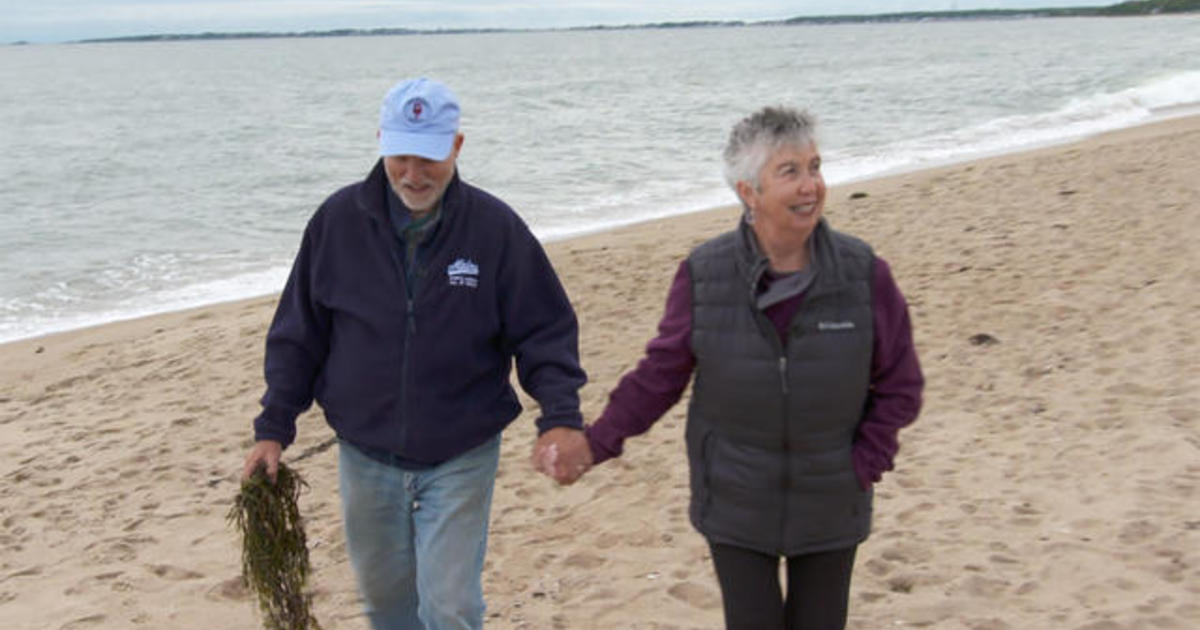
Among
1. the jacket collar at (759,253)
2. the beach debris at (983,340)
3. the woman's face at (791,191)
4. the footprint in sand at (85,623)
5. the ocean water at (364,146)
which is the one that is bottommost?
Answer: the ocean water at (364,146)

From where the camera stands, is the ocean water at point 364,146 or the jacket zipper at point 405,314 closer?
the jacket zipper at point 405,314

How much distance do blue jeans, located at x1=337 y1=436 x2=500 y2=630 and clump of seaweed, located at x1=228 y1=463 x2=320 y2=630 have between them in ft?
0.77

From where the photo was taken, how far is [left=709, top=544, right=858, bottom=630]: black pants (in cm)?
272

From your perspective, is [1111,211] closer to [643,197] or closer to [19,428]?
[19,428]

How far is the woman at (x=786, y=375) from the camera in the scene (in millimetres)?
2572

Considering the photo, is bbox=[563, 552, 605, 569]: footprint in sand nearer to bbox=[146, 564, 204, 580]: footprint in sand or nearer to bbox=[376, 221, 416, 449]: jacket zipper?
bbox=[146, 564, 204, 580]: footprint in sand

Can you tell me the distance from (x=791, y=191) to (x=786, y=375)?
→ 1.32ft

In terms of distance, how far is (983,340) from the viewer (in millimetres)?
7355

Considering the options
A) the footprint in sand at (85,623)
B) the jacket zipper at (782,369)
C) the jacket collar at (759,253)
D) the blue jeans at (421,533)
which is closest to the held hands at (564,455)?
the blue jeans at (421,533)

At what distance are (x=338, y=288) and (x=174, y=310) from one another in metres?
10.3

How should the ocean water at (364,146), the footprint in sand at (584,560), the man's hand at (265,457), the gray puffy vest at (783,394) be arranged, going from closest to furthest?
the gray puffy vest at (783,394), the man's hand at (265,457), the footprint in sand at (584,560), the ocean water at (364,146)

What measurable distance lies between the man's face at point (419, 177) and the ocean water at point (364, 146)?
99 centimetres

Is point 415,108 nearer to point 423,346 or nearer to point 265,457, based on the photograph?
point 423,346

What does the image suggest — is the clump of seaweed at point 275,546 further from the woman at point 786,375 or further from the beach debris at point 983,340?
the beach debris at point 983,340
